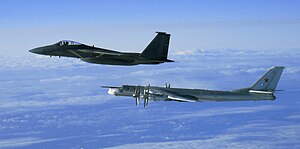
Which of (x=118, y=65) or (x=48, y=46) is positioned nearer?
(x=118, y=65)

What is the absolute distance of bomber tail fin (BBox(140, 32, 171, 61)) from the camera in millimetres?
54438

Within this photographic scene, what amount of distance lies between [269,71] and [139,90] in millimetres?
11918

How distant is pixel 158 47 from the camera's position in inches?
2144

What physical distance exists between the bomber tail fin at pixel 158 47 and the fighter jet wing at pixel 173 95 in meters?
2.97

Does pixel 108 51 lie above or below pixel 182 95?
above

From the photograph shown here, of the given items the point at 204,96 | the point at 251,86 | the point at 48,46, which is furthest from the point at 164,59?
the point at 48,46

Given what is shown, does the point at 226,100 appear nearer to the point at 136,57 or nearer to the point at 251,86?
the point at 251,86

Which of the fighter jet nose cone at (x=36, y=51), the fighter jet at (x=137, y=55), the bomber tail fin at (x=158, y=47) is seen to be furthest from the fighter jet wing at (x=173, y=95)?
the fighter jet nose cone at (x=36, y=51)

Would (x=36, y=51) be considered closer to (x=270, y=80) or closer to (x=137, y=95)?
(x=137, y=95)

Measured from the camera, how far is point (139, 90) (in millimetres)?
53281

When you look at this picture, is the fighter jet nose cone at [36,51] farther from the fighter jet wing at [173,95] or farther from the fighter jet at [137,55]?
the fighter jet wing at [173,95]

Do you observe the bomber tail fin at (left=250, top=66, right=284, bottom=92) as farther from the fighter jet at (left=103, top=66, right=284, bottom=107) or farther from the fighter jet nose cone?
the fighter jet nose cone

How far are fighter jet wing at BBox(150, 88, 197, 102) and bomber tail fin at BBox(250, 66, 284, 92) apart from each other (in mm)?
6223

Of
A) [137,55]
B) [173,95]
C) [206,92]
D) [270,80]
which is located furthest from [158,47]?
[270,80]
